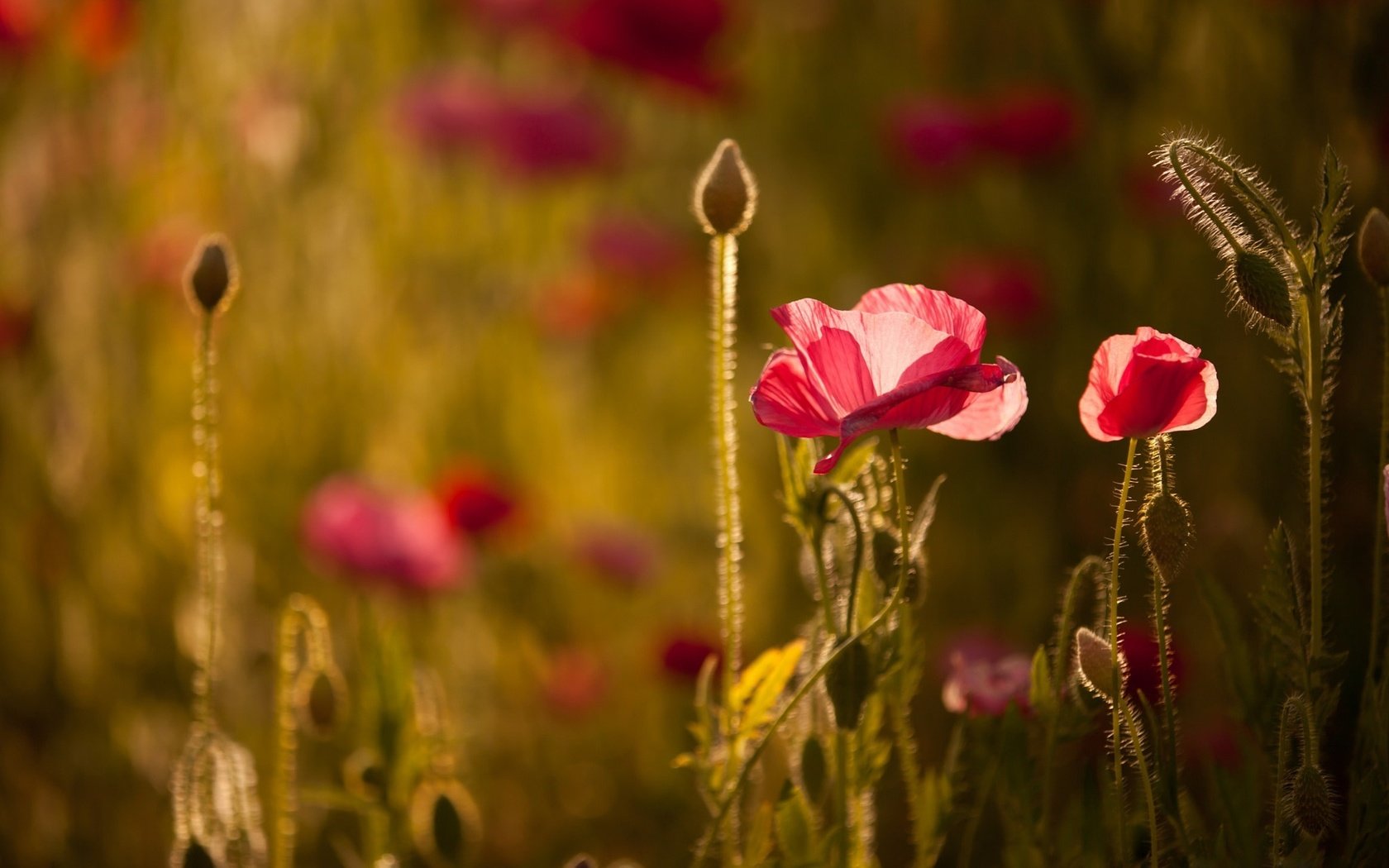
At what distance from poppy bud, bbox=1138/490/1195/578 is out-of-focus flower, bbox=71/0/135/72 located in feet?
5.03

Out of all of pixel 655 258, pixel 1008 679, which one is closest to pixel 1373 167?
pixel 1008 679

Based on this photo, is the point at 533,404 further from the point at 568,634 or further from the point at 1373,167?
the point at 1373,167

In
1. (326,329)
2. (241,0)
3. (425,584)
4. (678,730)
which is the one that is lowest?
(678,730)

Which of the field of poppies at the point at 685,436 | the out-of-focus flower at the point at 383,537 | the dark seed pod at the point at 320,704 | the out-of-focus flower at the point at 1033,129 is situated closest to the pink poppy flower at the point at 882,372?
the field of poppies at the point at 685,436

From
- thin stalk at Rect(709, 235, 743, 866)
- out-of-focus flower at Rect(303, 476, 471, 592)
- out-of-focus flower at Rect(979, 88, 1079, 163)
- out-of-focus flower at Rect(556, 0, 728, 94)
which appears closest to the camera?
thin stalk at Rect(709, 235, 743, 866)

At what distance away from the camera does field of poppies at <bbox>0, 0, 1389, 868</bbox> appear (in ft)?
1.98

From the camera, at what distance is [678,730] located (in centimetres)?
157

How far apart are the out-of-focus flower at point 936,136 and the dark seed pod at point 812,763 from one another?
144cm

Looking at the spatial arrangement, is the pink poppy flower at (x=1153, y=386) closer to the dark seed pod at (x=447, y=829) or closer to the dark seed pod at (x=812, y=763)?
the dark seed pod at (x=812, y=763)

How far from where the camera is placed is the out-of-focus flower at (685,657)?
1319 millimetres

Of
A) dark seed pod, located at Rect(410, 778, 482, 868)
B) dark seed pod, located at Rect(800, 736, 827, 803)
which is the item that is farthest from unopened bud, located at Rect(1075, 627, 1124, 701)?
dark seed pod, located at Rect(410, 778, 482, 868)

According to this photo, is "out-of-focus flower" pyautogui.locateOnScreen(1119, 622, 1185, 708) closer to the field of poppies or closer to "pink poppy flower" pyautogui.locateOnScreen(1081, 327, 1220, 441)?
the field of poppies

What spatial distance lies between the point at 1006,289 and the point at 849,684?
1.31 metres

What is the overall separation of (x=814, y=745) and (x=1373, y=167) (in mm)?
959
